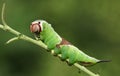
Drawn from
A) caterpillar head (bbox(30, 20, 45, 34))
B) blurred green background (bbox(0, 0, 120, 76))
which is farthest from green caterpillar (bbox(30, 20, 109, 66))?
blurred green background (bbox(0, 0, 120, 76))

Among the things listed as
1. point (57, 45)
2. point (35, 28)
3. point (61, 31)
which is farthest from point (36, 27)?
point (61, 31)

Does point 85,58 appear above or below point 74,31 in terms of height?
above

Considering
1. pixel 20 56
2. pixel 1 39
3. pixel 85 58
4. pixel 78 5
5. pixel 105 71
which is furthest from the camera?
pixel 78 5

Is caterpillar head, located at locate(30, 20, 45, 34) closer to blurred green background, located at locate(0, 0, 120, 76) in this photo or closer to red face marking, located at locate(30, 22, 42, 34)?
red face marking, located at locate(30, 22, 42, 34)

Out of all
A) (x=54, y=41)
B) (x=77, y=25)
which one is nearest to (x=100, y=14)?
(x=77, y=25)

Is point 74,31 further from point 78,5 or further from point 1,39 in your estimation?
point 1,39

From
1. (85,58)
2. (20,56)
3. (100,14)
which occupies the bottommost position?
(20,56)

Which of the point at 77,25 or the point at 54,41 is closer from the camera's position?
the point at 54,41
